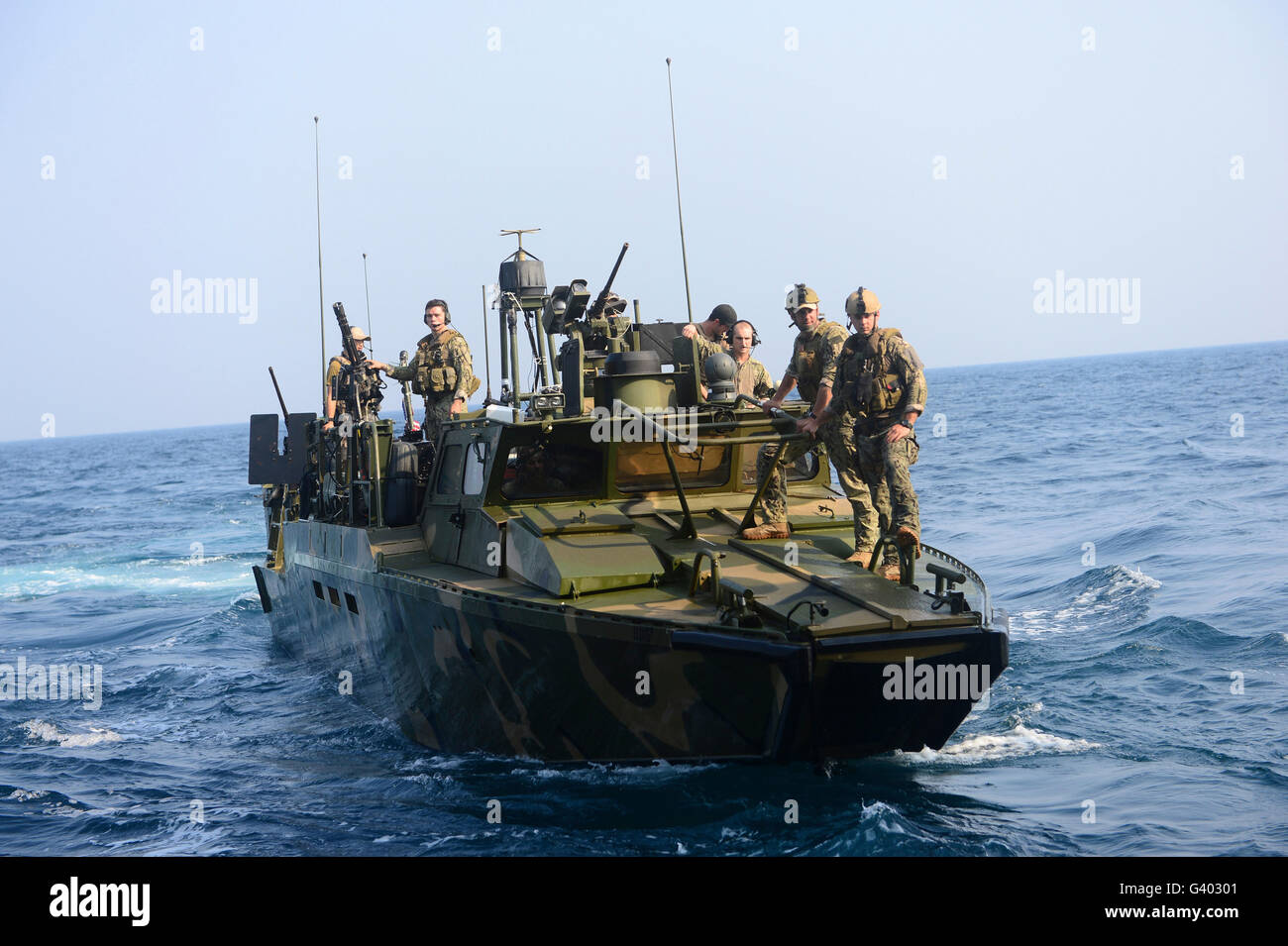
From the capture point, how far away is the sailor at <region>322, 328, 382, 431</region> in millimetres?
13500

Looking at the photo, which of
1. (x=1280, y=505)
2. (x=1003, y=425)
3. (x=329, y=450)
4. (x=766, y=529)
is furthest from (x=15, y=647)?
(x=1003, y=425)

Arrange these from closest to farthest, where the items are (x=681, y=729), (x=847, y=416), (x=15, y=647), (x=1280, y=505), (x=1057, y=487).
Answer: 1. (x=681, y=729)
2. (x=847, y=416)
3. (x=15, y=647)
4. (x=1280, y=505)
5. (x=1057, y=487)

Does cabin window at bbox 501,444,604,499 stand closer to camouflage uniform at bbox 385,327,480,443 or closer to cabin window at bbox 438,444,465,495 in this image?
cabin window at bbox 438,444,465,495

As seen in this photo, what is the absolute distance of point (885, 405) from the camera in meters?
8.55

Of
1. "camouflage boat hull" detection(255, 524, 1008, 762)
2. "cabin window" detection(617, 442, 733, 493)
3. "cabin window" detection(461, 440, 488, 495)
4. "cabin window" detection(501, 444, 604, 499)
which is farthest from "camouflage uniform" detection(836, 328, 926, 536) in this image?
"cabin window" detection(461, 440, 488, 495)

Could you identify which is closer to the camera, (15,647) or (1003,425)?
(15,647)

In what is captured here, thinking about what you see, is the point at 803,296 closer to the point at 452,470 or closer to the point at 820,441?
the point at 820,441

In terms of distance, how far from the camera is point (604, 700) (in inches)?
307

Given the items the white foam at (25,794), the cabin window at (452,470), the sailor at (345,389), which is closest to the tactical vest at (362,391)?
the sailor at (345,389)

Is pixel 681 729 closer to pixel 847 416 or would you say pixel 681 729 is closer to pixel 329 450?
pixel 847 416

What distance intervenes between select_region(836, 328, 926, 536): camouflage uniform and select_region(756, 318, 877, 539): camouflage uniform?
0.17m

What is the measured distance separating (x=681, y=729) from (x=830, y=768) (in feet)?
3.01

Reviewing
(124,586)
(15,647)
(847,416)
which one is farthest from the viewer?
(124,586)

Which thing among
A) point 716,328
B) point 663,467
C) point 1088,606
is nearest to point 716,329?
point 716,328
